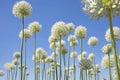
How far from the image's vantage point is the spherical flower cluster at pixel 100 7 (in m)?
4.05

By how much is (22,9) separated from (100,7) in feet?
18.5

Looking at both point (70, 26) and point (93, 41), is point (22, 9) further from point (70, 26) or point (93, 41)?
point (93, 41)

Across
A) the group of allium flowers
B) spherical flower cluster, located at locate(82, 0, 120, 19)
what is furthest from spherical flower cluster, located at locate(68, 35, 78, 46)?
spherical flower cluster, located at locate(82, 0, 120, 19)

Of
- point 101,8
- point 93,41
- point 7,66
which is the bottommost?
point 101,8

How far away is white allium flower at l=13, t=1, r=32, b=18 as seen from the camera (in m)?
9.43

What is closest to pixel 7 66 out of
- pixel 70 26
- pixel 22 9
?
pixel 70 26

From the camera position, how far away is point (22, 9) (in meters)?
9.47

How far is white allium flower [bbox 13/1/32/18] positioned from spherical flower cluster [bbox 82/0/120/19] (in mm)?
5374

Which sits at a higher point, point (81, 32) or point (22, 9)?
point (22, 9)

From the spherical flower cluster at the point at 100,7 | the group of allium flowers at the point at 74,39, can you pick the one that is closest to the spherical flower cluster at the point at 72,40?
the group of allium flowers at the point at 74,39

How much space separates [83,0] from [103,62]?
5.56 meters

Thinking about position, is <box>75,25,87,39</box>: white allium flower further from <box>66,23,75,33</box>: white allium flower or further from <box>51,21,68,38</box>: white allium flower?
<box>51,21,68,38</box>: white allium flower

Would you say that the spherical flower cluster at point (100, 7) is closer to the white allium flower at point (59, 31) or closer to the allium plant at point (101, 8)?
the allium plant at point (101, 8)

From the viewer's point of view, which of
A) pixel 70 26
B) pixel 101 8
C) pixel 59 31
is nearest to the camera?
pixel 101 8
